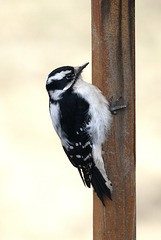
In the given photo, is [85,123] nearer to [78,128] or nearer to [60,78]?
[78,128]

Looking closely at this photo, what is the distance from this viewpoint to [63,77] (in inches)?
133

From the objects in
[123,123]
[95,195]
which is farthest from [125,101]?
[95,195]

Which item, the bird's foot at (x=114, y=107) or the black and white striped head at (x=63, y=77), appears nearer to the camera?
the black and white striped head at (x=63, y=77)

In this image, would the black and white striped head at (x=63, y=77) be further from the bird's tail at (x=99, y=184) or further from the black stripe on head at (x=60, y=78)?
the bird's tail at (x=99, y=184)

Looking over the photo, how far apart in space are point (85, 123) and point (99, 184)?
407mm

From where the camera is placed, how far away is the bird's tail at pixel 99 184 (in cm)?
346

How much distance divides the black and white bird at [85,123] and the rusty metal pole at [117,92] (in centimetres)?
6

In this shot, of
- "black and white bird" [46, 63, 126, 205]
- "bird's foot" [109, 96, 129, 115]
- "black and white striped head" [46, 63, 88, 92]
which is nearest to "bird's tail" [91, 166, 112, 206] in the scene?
"black and white bird" [46, 63, 126, 205]

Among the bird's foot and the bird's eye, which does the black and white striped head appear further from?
the bird's foot

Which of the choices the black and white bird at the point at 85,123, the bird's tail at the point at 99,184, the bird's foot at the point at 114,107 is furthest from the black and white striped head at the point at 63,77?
the bird's tail at the point at 99,184

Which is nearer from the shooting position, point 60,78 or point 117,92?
point 60,78

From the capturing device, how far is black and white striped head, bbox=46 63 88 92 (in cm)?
332

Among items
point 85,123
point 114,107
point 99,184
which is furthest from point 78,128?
point 99,184

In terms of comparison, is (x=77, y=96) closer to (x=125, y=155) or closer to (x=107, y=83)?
(x=107, y=83)
